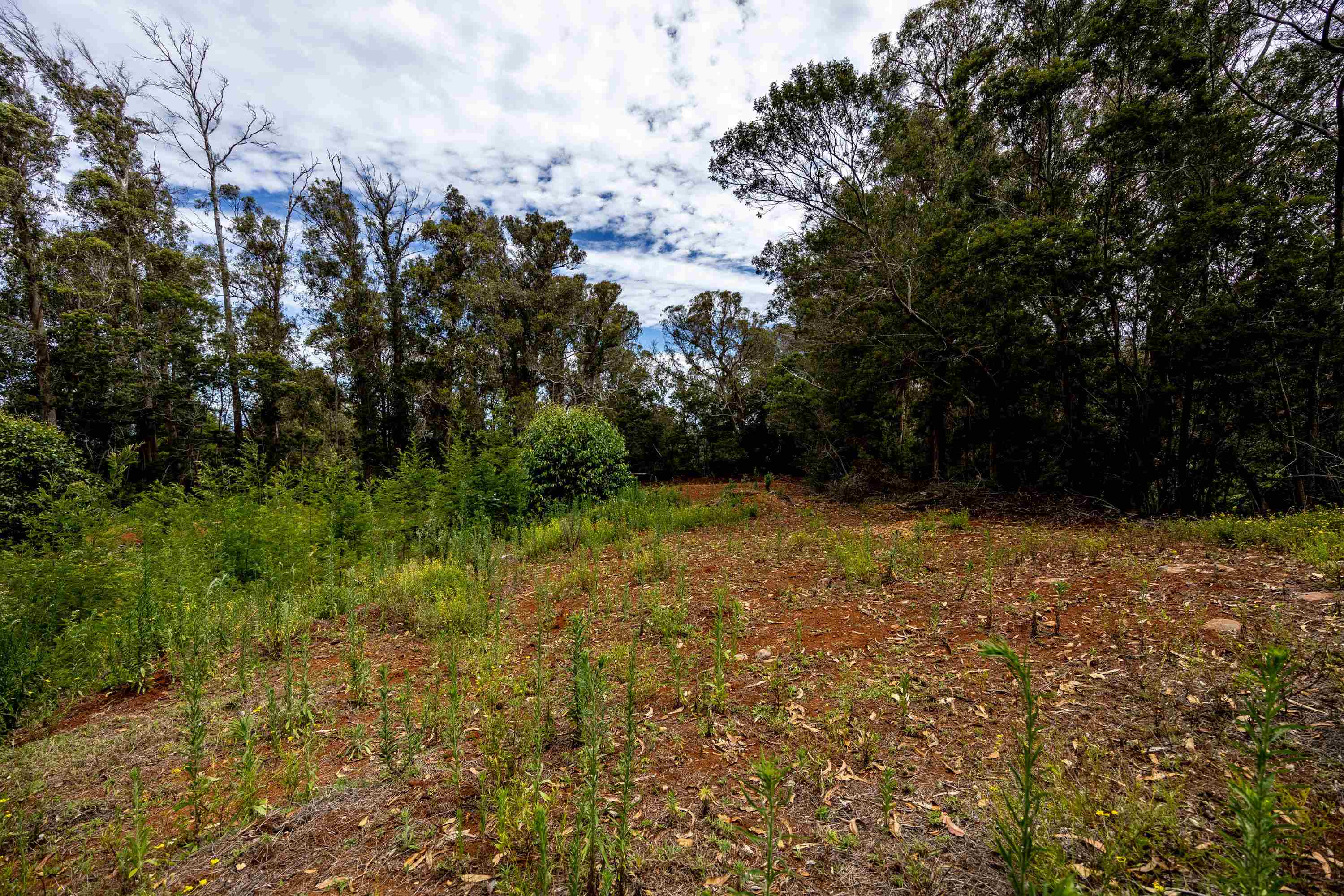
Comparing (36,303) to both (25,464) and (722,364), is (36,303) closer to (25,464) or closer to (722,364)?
(25,464)

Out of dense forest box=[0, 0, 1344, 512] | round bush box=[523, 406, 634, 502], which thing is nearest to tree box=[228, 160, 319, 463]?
dense forest box=[0, 0, 1344, 512]

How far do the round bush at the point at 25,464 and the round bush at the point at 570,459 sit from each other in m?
5.91

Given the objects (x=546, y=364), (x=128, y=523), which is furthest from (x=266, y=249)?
(x=128, y=523)

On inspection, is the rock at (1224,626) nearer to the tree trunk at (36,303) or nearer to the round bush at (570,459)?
the round bush at (570,459)

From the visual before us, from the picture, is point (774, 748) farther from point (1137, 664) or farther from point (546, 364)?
point (546, 364)

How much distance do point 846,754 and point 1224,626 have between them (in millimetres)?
2489

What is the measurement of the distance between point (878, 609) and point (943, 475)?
765 centimetres

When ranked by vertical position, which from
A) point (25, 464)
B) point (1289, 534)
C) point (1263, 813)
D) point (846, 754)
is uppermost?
point (25, 464)

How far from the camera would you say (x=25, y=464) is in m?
6.77

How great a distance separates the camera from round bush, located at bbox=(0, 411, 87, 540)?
6.39 m

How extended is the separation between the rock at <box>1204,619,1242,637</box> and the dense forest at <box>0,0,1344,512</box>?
4.37 meters

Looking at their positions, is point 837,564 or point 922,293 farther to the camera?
point 922,293

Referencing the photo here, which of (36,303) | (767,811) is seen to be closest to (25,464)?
(36,303)

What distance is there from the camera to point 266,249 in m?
19.0
